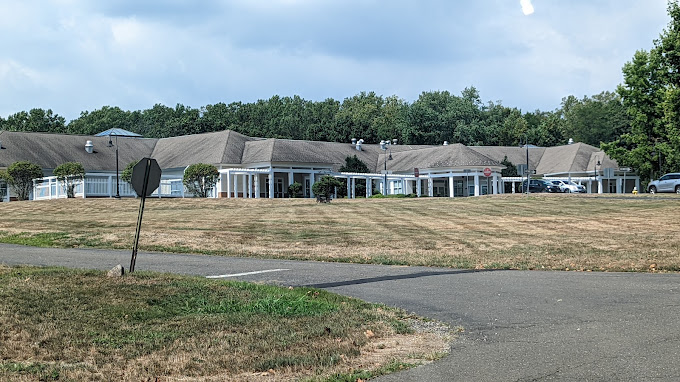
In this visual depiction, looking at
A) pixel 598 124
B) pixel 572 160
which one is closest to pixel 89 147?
pixel 572 160

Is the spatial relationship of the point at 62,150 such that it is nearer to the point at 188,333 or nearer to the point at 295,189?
the point at 295,189

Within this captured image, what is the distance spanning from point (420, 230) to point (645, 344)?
18936 mm

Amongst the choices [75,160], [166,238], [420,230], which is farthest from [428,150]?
[166,238]

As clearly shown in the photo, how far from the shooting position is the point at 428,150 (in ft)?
230

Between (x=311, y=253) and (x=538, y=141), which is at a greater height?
(x=538, y=141)

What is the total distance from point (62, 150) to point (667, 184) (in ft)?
159

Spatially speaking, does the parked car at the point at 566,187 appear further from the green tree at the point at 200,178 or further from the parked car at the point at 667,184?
the green tree at the point at 200,178

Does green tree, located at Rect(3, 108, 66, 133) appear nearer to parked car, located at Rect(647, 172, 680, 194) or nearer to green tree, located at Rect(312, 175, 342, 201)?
green tree, located at Rect(312, 175, 342, 201)

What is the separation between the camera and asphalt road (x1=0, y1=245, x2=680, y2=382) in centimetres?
677

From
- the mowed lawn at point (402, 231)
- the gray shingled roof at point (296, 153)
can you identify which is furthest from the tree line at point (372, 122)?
the mowed lawn at point (402, 231)

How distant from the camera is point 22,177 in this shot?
50.9 metres

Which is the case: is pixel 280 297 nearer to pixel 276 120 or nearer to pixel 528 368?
pixel 528 368

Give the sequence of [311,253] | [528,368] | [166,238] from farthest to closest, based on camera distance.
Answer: [166,238], [311,253], [528,368]

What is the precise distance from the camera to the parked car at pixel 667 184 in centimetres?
4959
